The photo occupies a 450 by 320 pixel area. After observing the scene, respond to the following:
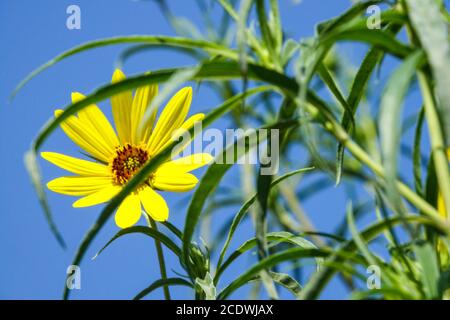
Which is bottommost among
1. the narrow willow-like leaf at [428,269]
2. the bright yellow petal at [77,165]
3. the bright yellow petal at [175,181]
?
the narrow willow-like leaf at [428,269]

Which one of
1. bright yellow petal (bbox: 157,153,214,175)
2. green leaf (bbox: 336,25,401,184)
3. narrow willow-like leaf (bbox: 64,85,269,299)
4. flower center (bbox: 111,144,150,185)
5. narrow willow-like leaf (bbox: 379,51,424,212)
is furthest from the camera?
flower center (bbox: 111,144,150,185)

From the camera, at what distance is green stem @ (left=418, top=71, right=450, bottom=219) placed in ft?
1.64

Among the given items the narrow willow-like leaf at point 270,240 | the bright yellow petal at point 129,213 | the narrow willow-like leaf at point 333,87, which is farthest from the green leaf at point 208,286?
the narrow willow-like leaf at point 333,87

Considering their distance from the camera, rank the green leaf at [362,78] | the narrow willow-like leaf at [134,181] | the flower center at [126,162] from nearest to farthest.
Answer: the narrow willow-like leaf at [134,181] → the green leaf at [362,78] → the flower center at [126,162]

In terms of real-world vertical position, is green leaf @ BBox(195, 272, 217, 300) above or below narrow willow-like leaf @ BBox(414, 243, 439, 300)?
above

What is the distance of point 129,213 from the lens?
34.1 inches

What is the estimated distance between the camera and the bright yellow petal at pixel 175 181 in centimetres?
89

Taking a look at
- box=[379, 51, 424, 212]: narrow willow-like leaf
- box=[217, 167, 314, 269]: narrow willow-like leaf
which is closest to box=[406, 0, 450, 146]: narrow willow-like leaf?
box=[379, 51, 424, 212]: narrow willow-like leaf

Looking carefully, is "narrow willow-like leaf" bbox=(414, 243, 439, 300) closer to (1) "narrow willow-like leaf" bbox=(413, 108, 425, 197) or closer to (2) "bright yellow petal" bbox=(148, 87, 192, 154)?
(1) "narrow willow-like leaf" bbox=(413, 108, 425, 197)

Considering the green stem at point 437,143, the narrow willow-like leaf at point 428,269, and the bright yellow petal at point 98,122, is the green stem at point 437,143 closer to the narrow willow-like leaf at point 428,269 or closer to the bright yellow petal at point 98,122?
the narrow willow-like leaf at point 428,269

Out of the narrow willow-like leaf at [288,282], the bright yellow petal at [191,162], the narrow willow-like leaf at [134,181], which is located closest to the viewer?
the narrow willow-like leaf at [134,181]

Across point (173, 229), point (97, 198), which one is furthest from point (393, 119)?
point (97, 198)

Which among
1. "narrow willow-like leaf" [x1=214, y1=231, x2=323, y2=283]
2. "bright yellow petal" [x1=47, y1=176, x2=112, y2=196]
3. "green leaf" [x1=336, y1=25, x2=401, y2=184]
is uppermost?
"bright yellow petal" [x1=47, y1=176, x2=112, y2=196]

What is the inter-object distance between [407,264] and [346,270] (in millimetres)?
95
